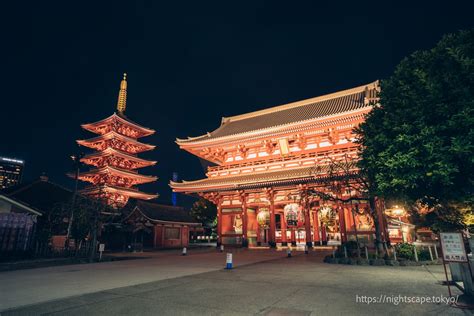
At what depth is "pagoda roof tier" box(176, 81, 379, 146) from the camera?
22031 mm

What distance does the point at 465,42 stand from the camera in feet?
26.1

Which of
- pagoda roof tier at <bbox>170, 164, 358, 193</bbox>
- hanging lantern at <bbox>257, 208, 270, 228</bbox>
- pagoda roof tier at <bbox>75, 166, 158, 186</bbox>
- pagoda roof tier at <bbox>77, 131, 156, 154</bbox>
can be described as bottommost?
hanging lantern at <bbox>257, 208, 270, 228</bbox>

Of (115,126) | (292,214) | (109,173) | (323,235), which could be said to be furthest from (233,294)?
(115,126)

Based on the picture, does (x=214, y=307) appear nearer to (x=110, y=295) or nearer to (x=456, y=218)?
(x=110, y=295)

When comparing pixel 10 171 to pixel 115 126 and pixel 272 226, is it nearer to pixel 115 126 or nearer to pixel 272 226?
pixel 115 126

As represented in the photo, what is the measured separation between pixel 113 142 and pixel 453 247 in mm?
42372

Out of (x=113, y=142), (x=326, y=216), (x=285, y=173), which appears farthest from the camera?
(x=113, y=142)

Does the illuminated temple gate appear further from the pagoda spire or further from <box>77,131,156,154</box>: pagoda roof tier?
the pagoda spire

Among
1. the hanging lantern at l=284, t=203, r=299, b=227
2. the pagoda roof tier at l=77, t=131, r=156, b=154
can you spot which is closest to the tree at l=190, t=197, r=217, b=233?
the pagoda roof tier at l=77, t=131, r=156, b=154

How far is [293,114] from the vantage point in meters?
26.2

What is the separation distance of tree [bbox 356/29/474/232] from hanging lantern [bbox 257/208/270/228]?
13.7 m

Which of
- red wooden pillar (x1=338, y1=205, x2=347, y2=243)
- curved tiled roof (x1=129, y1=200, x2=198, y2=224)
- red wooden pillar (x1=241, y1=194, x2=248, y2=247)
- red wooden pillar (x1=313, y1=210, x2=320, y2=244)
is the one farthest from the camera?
curved tiled roof (x1=129, y1=200, x2=198, y2=224)

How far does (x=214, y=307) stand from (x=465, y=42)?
10.5 meters

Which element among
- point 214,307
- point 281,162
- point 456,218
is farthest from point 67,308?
point 281,162
